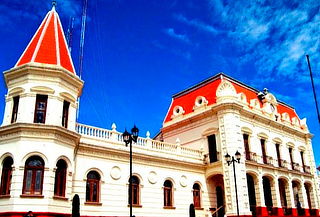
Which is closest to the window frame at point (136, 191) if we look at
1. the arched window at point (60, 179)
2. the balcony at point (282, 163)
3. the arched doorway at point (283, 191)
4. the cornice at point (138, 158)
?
the cornice at point (138, 158)

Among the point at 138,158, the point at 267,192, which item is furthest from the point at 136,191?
the point at 267,192

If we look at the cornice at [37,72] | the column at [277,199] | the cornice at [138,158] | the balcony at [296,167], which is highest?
the cornice at [37,72]

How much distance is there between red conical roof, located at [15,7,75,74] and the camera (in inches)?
832

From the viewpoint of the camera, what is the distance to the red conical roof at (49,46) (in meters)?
21.1

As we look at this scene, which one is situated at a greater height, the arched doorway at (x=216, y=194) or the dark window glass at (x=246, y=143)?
the dark window glass at (x=246, y=143)

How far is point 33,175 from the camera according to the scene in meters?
18.2

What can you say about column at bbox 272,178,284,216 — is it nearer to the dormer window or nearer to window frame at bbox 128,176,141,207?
window frame at bbox 128,176,141,207

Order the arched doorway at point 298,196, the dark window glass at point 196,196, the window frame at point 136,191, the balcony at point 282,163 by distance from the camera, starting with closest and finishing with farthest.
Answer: the window frame at point 136,191
the dark window glass at point 196,196
the balcony at point 282,163
the arched doorway at point 298,196

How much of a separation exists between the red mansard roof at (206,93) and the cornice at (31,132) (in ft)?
52.4

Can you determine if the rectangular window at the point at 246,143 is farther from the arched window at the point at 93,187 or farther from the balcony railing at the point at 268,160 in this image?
the arched window at the point at 93,187

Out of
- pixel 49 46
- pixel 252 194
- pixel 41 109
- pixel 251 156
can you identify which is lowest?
pixel 252 194

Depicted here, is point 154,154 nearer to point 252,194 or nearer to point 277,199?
point 252,194

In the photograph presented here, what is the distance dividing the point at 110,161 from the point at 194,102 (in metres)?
13.0

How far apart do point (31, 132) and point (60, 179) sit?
122 inches
